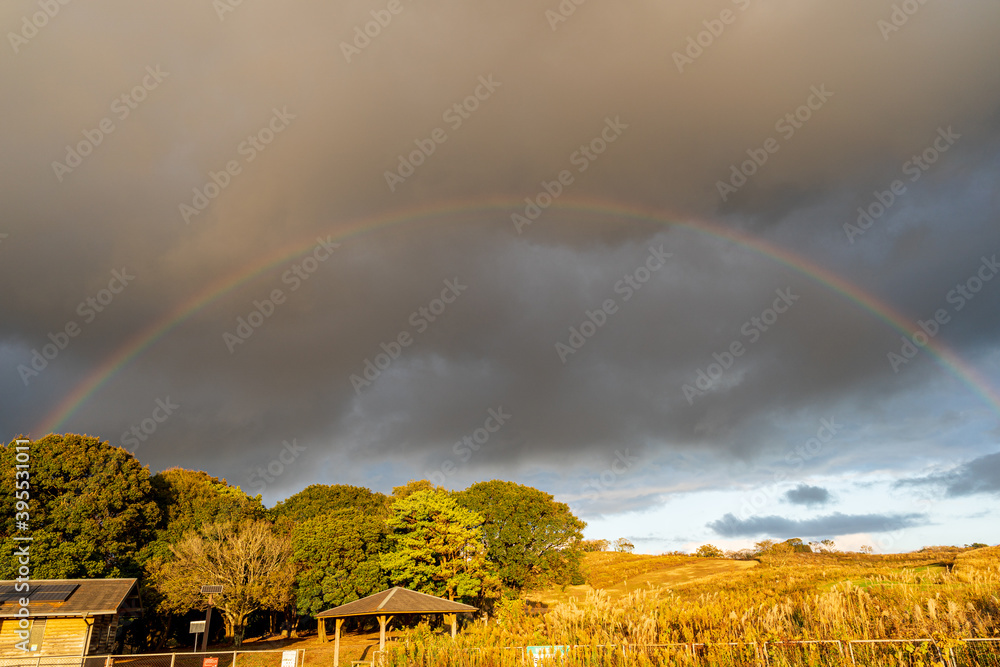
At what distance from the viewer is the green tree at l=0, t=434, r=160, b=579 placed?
36656 mm

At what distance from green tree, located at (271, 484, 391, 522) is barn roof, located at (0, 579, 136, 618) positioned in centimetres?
3250

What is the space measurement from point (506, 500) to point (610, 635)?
2965 centimetres

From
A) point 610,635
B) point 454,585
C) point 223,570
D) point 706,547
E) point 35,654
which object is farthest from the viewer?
point 706,547

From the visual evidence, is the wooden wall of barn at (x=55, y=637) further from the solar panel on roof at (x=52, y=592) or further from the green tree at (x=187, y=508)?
the green tree at (x=187, y=508)

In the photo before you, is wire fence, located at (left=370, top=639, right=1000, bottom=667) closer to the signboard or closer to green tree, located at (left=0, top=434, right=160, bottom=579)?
the signboard

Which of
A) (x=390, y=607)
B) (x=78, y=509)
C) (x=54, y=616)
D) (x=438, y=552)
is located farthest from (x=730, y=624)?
(x=78, y=509)

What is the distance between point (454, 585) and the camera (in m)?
39.9

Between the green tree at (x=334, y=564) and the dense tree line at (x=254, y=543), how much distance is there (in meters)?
0.08

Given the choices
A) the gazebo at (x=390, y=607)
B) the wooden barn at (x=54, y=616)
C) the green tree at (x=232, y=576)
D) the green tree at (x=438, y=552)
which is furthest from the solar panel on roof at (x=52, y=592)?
the green tree at (x=438, y=552)

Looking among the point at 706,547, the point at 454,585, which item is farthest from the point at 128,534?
the point at 706,547

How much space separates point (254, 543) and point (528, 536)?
66.5 feet

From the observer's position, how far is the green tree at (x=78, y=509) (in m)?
36.7

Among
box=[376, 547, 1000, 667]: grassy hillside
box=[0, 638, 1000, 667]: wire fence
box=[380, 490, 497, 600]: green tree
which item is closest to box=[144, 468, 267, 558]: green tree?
box=[380, 490, 497, 600]: green tree

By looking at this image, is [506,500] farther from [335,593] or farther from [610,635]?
[610,635]
